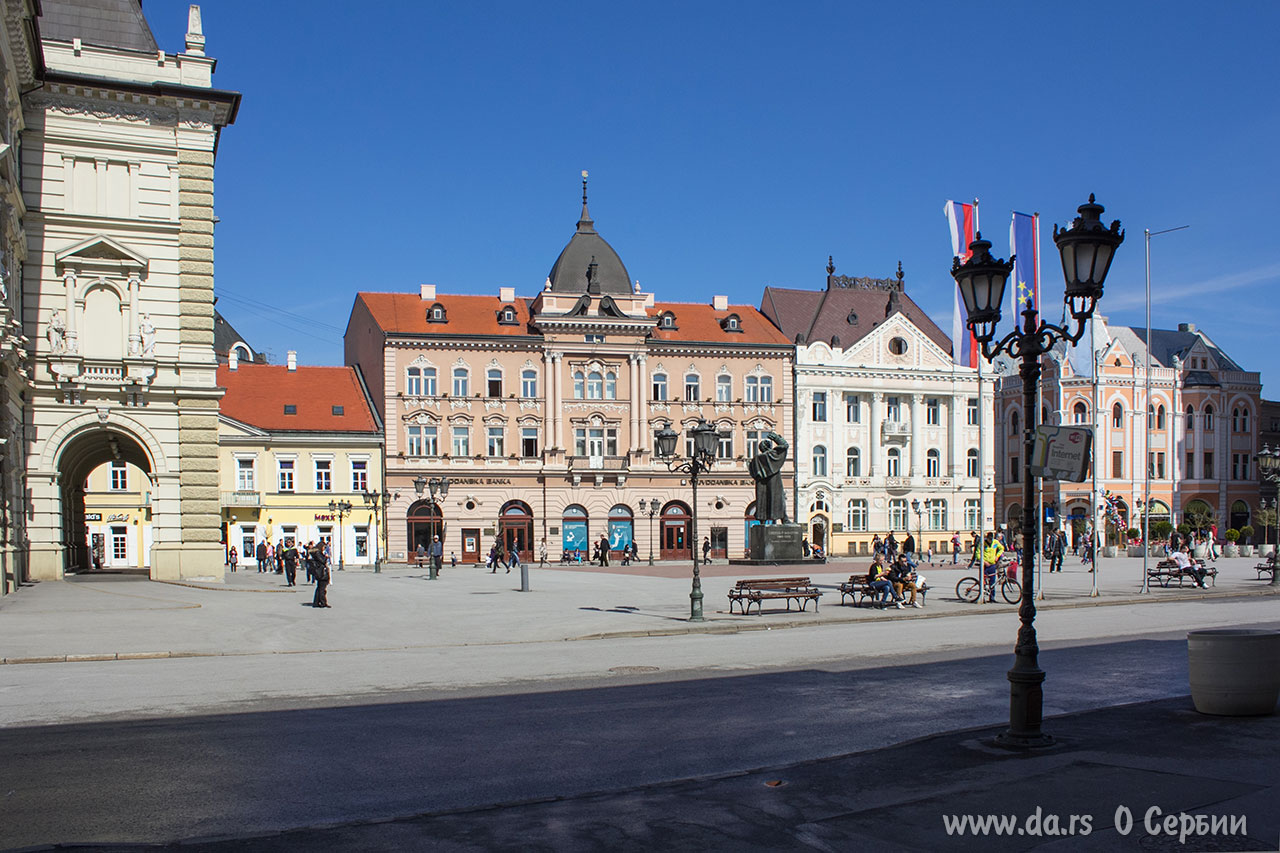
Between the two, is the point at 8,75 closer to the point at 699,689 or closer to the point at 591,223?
the point at 699,689

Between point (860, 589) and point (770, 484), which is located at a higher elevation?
point (770, 484)

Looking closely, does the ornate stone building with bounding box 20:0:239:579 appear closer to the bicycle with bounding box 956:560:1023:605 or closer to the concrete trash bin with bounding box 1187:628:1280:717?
the bicycle with bounding box 956:560:1023:605

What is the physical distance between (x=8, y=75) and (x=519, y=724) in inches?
974

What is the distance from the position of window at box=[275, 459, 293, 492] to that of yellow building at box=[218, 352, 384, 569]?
0.18 feet

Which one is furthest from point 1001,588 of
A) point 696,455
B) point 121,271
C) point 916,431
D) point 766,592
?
point 916,431

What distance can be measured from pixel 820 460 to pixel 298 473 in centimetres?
3235

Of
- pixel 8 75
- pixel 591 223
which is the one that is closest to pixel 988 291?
pixel 8 75

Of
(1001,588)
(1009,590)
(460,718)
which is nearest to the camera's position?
(460,718)

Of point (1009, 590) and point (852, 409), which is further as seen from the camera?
point (852, 409)

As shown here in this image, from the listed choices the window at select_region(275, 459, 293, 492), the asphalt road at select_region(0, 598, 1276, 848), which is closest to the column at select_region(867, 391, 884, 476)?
the window at select_region(275, 459, 293, 492)

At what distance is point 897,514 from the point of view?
70438mm

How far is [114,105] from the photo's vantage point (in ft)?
108

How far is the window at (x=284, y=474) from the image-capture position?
58844mm

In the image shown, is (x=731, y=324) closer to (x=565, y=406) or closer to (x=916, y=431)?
(x=565, y=406)
